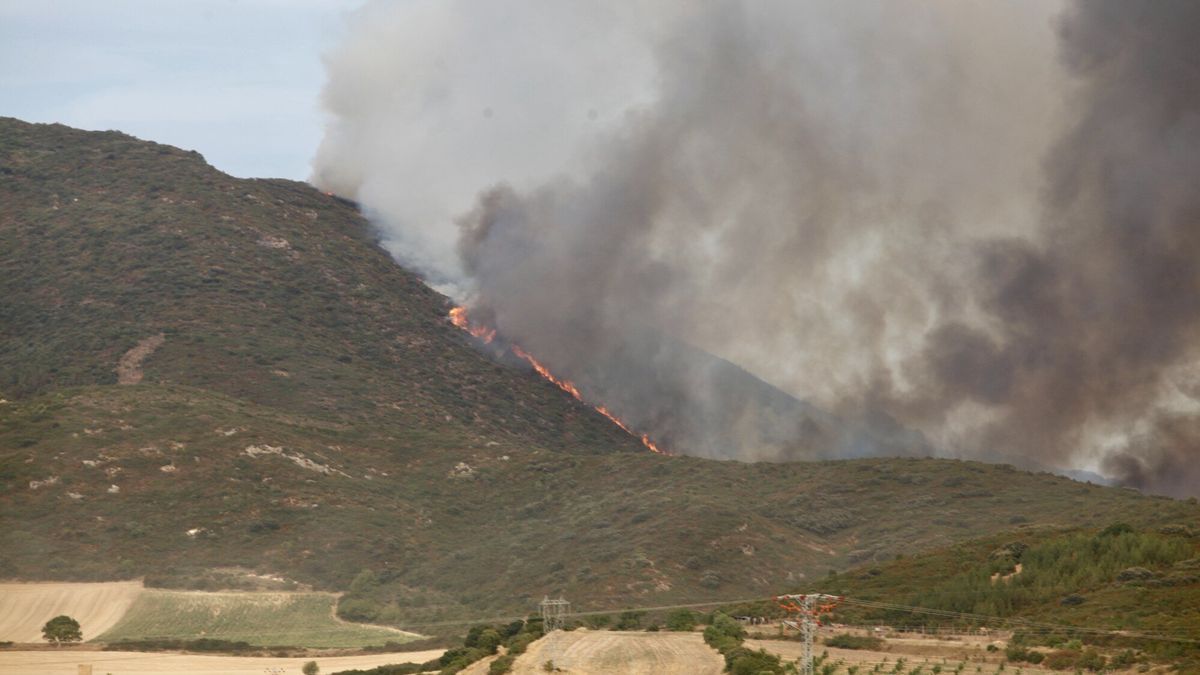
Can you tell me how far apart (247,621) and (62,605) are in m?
15.4

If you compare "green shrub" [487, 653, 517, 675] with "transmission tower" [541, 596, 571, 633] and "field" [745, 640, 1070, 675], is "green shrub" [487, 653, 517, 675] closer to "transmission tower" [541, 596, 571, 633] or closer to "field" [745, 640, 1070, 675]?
"transmission tower" [541, 596, 571, 633]

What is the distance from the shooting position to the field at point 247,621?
12812 cm

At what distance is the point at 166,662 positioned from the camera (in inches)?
4491

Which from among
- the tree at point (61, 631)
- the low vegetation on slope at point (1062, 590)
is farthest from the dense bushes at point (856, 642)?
the tree at point (61, 631)

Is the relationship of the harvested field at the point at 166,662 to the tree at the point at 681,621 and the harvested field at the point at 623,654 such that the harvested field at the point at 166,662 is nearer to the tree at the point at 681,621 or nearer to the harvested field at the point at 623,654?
the harvested field at the point at 623,654

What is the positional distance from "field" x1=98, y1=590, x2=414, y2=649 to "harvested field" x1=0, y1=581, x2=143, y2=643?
129 cm

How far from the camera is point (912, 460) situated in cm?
17312

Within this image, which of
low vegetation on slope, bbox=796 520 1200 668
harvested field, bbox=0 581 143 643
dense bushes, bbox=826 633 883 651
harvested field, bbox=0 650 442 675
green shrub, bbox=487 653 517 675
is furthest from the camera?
harvested field, bbox=0 581 143 643

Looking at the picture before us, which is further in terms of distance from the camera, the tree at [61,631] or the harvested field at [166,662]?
the tree at [61,631]

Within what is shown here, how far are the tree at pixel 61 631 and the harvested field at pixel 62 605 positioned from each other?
1186 mm

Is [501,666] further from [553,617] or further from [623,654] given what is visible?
[553,617]

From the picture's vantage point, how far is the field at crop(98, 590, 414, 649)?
128125 mm

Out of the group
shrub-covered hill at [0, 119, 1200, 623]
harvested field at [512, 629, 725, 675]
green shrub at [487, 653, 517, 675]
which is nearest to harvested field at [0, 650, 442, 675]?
harvested field at [512, 629, 725, 675]

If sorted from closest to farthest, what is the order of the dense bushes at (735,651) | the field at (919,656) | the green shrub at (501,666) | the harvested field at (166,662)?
1. the dense bushes at (735,651)
2. the field at (919,656)
3. the green shrub at (501,666)
4. the harvested field at (166,662)
